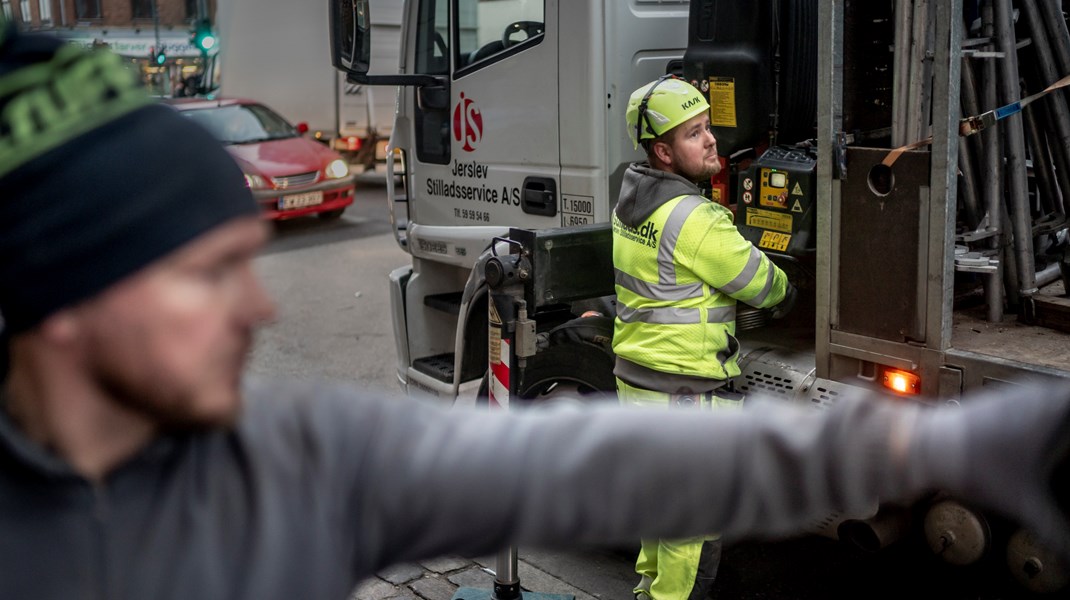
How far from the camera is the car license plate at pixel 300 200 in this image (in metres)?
14.7

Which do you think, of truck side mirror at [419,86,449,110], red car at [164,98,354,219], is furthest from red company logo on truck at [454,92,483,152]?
red car at [164,98,354,219]

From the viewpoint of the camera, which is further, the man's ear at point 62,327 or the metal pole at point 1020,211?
the metal pole at point 1020,211

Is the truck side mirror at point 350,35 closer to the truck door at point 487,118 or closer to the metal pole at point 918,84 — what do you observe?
the truck door at point 487,118

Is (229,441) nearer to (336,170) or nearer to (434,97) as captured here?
(434,97)

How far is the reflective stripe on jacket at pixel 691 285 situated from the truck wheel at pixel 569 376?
0.51m

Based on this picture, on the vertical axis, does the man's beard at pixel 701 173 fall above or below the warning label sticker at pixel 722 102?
below

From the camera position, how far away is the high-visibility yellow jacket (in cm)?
393

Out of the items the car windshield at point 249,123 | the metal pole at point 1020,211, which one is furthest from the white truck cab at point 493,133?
the car windshield at point 249,123

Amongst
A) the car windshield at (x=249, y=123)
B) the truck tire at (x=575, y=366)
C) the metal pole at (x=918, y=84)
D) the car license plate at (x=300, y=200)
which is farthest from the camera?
the car windshield at (x=249, y=123)

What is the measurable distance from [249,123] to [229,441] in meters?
14.8

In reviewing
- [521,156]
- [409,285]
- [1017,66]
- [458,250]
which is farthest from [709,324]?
[409,285]

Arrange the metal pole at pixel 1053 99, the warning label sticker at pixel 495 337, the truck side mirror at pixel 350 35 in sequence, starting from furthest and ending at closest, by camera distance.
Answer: the truck side mirror at pixel 350 35 < the warning label sticker at pixel 495 337 < the metal pole at pixel 1053 99

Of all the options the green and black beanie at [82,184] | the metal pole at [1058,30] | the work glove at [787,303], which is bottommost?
the work glove at [787,303]

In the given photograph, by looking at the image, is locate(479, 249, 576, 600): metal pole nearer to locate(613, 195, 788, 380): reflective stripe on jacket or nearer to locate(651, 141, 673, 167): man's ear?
locate(613, 195, 788, 380): reflective stripe on jacket
